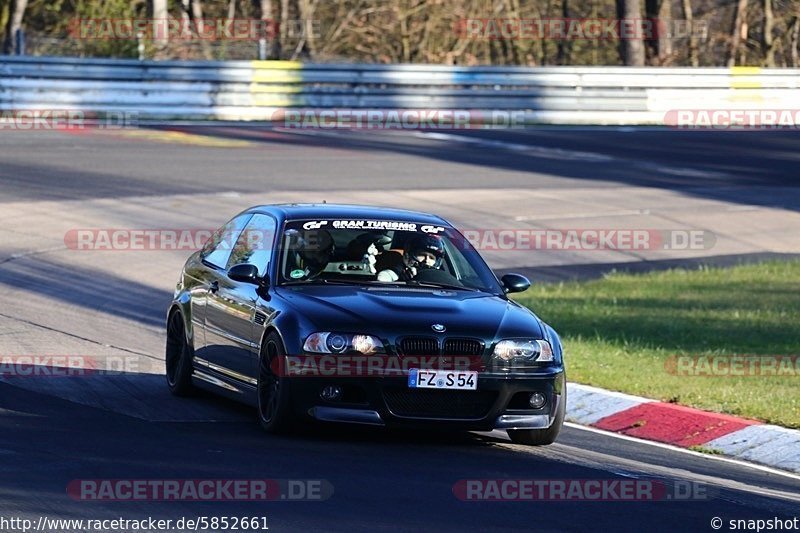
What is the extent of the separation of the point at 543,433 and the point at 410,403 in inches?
37.0

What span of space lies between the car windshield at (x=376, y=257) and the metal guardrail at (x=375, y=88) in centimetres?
1969

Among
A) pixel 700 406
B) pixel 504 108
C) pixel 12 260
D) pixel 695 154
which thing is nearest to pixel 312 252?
pixel 700 406

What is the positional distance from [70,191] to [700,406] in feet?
40.1

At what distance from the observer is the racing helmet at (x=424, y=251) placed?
9.92 m

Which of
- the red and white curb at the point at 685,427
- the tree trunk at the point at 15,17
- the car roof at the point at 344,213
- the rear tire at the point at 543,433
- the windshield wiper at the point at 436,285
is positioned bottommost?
the red and white curb at the point at 685,427

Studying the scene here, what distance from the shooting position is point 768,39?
4697 cm

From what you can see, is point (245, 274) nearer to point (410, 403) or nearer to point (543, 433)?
point (410, 403)

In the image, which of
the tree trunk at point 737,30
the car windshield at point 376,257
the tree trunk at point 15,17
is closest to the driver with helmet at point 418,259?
the car windshield at point 376,257

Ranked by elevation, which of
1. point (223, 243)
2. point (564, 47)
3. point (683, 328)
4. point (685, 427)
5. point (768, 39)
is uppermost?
A: point (223, 243)

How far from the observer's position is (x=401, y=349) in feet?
28.3

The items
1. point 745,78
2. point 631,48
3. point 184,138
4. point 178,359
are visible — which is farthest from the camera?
point 631,48

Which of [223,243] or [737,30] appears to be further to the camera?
[737,30]

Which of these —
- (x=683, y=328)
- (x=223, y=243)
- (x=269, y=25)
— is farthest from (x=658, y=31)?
(x=223, y=243)

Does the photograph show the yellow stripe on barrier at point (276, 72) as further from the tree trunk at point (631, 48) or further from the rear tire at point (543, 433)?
the rear tire at point (543, 433)
